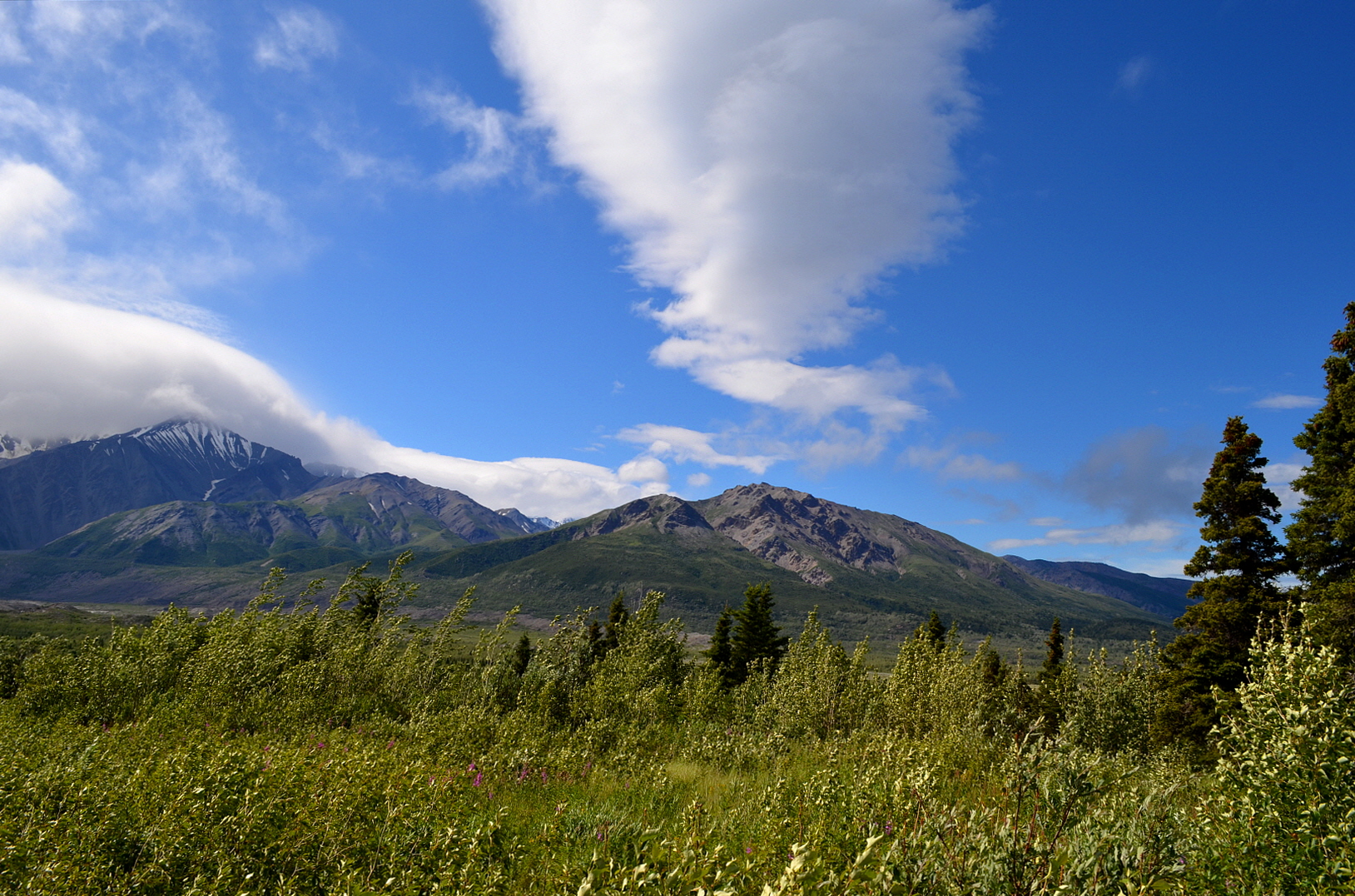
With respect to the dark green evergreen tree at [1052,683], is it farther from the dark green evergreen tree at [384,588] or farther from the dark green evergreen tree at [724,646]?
the dark green evergreen tree at [384,588]

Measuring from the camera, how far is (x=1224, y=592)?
23156 millimetres

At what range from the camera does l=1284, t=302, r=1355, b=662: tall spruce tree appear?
19578 millimetres

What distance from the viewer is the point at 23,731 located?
9.48 metres

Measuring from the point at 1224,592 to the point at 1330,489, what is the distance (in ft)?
16.6

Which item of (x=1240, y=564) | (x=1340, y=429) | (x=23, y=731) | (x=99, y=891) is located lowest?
(x=23, y=731)

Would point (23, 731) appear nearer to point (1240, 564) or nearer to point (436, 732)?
point (436, 732)

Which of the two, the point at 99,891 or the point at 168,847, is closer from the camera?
the point at 99,891

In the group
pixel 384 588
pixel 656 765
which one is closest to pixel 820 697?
pixel 656 765

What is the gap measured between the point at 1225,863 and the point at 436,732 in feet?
38.4

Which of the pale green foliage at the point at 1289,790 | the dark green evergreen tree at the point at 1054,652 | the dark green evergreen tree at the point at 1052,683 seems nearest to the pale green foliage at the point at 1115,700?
the dark green evergreen tree at the point at 1052,683

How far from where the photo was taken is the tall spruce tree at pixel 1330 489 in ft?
64.2

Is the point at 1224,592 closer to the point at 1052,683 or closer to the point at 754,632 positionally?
the point at 1052,683

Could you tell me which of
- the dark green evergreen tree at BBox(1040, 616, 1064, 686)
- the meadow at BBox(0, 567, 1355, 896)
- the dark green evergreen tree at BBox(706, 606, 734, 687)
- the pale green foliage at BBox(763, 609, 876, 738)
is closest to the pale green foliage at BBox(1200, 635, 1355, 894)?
the meadow at BBox(0, 567, 1355, 896)

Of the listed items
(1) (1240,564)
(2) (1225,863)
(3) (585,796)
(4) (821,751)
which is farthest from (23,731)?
(1) (1240,564)
